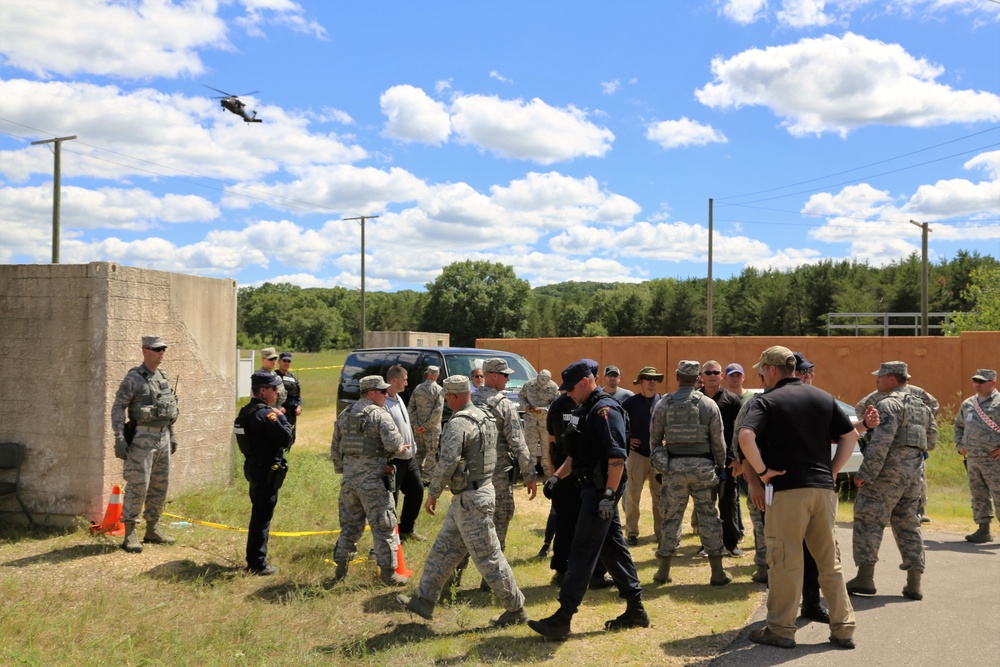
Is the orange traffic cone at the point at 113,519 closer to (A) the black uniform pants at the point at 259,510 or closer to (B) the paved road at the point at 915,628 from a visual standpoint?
(A) the black uniform pants at the point at 259,510

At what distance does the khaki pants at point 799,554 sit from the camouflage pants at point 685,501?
138cm

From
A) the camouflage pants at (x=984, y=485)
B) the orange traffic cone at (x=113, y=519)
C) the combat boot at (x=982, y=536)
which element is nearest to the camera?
the orange traffic cone at (x=113, y=519)

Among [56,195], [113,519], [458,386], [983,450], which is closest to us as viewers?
[458,386]

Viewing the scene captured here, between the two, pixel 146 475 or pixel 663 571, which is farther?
pixel 146 475

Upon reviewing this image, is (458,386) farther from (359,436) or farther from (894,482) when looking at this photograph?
(894,482)

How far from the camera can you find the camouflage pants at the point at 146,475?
7445 millimetres

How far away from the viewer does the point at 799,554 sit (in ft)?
17.4

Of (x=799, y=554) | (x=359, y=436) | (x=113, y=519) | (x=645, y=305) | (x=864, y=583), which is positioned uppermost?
(x=645, y=305)

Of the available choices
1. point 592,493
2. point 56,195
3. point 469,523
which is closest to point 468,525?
point 469,523

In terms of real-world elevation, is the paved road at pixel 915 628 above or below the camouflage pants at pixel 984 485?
below

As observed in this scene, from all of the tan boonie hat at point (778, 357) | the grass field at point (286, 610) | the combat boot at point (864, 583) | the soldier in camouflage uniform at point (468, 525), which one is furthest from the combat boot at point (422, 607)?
the combat boot at point (864, 583)

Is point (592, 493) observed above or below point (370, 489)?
above

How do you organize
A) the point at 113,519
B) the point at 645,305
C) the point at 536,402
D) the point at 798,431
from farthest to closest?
the point at 645,305, the point at 536,402, the point at 113,519, the point at 798,431

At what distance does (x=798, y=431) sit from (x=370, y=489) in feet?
11.3
